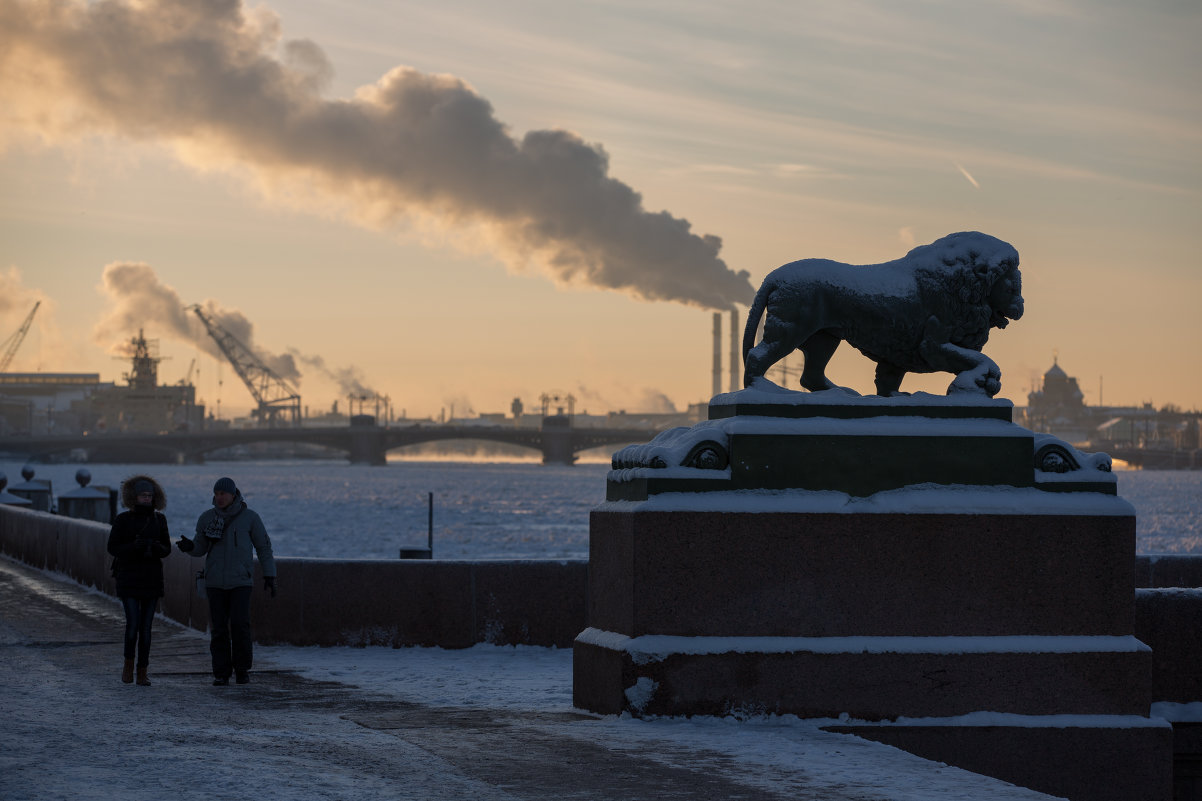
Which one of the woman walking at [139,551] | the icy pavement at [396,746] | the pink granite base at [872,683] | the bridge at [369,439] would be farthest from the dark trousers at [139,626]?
the bridge at [369,439]

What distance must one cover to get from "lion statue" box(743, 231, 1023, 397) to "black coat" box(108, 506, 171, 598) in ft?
14.5

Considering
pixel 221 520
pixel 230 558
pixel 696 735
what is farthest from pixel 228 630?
pixel 696 735

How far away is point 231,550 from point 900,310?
15.9 feet

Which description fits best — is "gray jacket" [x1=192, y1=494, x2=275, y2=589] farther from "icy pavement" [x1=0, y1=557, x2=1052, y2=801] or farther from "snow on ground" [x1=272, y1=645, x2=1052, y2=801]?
"snow on ground" [x1=272, y1=645, x2=1052, y2=801]

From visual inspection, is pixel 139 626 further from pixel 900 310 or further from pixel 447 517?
pixel 447 517

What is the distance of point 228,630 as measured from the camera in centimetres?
1066

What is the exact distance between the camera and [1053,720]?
27.8 feet

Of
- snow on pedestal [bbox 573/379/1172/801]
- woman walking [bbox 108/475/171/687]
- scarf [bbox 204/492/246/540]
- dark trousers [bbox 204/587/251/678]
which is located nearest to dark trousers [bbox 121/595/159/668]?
woman walking [bbox 108/475/171/687]

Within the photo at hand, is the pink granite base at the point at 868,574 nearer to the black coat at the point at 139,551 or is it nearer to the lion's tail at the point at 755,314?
the lion's tail at the point at 755,314

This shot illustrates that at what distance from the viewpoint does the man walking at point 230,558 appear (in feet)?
34.7

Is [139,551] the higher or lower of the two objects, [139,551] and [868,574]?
the lower

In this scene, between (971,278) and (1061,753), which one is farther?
(971,278)

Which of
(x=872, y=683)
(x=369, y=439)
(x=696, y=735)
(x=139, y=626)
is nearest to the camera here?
(x=696, y=735)

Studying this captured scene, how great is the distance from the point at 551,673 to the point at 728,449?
3395 mm
